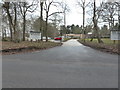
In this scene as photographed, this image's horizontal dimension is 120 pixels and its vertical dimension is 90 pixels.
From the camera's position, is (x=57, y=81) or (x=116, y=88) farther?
(x=57, y=81)

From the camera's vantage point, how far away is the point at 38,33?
20.0m

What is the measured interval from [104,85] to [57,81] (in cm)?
151

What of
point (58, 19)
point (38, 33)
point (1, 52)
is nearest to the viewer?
point (1, 52)

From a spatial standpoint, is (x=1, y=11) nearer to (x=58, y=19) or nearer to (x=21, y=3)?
(x=21, y=3)

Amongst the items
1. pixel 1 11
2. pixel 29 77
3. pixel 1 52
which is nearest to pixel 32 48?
pixel 1 52

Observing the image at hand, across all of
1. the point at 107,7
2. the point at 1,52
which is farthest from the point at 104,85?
the point at 107,7

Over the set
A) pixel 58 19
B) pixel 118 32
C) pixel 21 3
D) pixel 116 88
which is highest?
pixel 21 3

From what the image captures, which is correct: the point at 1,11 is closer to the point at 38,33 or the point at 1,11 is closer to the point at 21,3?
the point at 21,3

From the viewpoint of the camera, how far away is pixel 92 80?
4.44 m

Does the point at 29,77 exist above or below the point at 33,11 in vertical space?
below

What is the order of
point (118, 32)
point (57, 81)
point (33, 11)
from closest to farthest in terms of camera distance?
point (57, 81) → point (118, 32) → point (33, 11)

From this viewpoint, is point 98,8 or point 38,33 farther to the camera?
point 98,8

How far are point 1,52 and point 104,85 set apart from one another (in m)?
9.14

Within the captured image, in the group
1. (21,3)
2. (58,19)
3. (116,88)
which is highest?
(21,3)
